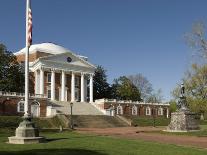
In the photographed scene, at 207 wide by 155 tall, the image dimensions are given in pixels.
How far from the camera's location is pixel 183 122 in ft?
134

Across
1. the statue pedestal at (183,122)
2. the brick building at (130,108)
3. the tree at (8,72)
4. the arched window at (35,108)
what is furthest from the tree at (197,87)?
the tree at (8,72)

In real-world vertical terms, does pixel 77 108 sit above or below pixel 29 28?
below

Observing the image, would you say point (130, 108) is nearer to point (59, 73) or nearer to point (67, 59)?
point (59, 73)

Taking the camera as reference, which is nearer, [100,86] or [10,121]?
[10,121]

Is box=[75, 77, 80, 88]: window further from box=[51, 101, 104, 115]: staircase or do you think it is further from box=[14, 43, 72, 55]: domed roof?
box=[51, 101, 104, 115]: staircase

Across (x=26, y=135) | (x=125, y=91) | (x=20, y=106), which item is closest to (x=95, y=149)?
(x=26, y=135)

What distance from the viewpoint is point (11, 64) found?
2790 inches

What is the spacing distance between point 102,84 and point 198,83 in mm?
43806

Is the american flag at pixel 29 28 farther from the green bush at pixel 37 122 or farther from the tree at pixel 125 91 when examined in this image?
the tree at pixel 125 91

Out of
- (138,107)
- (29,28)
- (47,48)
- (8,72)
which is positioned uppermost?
(47,48)

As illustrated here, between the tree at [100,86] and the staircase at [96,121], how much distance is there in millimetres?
29122

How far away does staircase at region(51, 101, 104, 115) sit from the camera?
209 feet

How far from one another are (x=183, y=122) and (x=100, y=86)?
5461 centimetres

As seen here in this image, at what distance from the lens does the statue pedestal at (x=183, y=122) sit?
40844 mm
